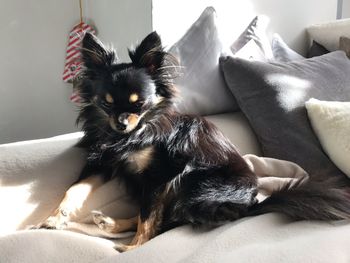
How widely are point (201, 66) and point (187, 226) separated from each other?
710 millimetres

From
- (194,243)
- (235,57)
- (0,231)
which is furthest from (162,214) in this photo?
(235,57)

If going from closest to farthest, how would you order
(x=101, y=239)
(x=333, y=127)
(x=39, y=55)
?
(x=101, y=239)
(x=333, y=127)
(x=39, y=55)

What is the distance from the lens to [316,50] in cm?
221

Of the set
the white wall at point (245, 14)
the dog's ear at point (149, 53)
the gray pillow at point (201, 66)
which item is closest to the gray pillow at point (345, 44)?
the white wall at point (245, 14)

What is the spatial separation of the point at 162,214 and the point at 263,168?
1.58ft

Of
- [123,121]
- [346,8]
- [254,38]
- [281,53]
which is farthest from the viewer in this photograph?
[346,8]

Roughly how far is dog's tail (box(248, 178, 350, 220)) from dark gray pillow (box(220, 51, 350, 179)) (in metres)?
0.33

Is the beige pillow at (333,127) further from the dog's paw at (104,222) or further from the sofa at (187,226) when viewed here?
the dog's paw at (104,222)

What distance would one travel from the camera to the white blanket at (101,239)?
3.06 ft

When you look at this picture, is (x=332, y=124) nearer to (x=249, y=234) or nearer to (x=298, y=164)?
(x=298, y=164)

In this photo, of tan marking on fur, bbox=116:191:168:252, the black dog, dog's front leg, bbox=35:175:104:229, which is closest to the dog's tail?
the black dog

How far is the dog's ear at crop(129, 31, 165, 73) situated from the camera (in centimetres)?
127

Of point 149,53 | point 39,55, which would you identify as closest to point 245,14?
point 149,53

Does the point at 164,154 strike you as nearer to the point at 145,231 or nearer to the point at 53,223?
the point at 145,231
